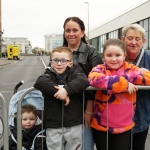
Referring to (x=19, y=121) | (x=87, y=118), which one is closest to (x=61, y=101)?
(x=87, y=118)

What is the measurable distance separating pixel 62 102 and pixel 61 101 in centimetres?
1

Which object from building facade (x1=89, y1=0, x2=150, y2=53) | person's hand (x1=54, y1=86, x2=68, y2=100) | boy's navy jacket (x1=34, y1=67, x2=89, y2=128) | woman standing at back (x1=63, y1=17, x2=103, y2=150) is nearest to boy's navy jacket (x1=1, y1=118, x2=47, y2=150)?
boy's navy jacket (x1=34, y1=67, x2=89, y2=128)

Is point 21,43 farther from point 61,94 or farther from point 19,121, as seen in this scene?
point 61,94

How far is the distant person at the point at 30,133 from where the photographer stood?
9.49 ft

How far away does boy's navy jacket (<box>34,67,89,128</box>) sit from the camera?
2.58 metres

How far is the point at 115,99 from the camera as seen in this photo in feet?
8.81

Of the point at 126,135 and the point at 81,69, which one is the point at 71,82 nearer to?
the point at 81,69

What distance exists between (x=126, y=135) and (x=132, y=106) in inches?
11.2

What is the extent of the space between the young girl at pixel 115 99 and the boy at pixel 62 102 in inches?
7.3

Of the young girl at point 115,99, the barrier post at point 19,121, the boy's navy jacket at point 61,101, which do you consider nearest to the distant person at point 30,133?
the barrier post at point 19,121

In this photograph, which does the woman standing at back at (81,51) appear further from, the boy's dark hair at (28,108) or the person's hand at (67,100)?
the boy's dark hair at (28,108)

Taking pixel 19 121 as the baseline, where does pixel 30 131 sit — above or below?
below

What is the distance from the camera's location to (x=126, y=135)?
8.93ft

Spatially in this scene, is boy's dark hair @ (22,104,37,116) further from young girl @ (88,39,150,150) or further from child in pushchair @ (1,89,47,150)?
young girl @ (88,39,150,150)
